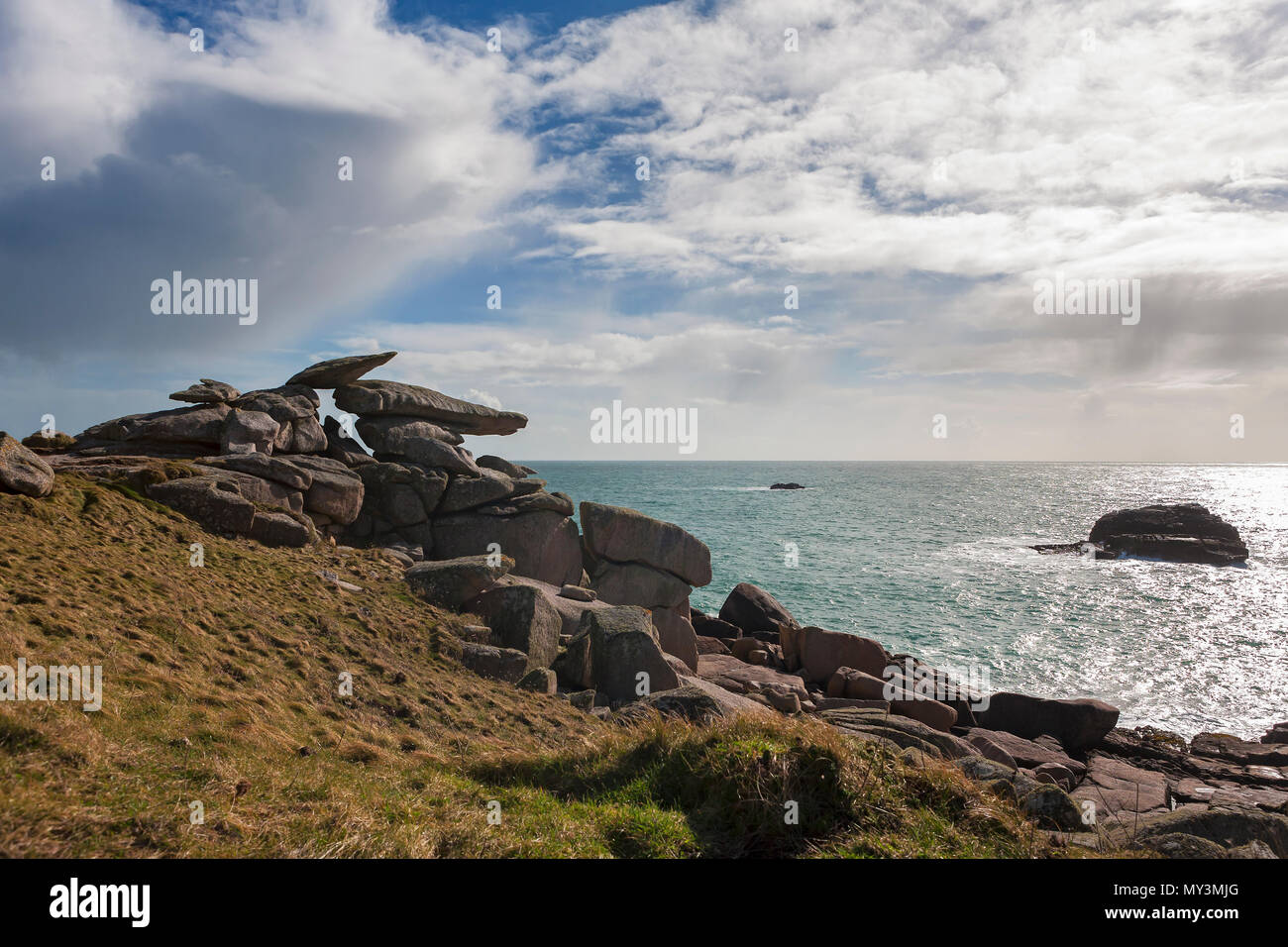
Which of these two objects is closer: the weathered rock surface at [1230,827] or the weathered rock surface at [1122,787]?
the weathered rock surface at [1230,827]

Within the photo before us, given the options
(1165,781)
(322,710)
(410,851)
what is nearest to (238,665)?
(322,710)

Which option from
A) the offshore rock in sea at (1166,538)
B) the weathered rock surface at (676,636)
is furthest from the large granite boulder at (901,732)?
the offshore rock in sea at (1166,538)

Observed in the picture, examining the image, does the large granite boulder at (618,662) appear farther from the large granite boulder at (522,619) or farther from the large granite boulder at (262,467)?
the large granite boulder at (262,467)

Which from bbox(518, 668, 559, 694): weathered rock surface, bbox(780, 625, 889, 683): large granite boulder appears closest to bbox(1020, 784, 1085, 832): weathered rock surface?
bbox(518, 668, 559, 694): weathered rock surface

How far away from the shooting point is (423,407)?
3203cm

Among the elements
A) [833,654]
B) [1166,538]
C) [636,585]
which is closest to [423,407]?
[636,585]

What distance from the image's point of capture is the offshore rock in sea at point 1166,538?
71.3 meters

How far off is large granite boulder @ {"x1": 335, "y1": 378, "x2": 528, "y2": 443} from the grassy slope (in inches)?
563

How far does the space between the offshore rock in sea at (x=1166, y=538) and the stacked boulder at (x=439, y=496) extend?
212 feet
